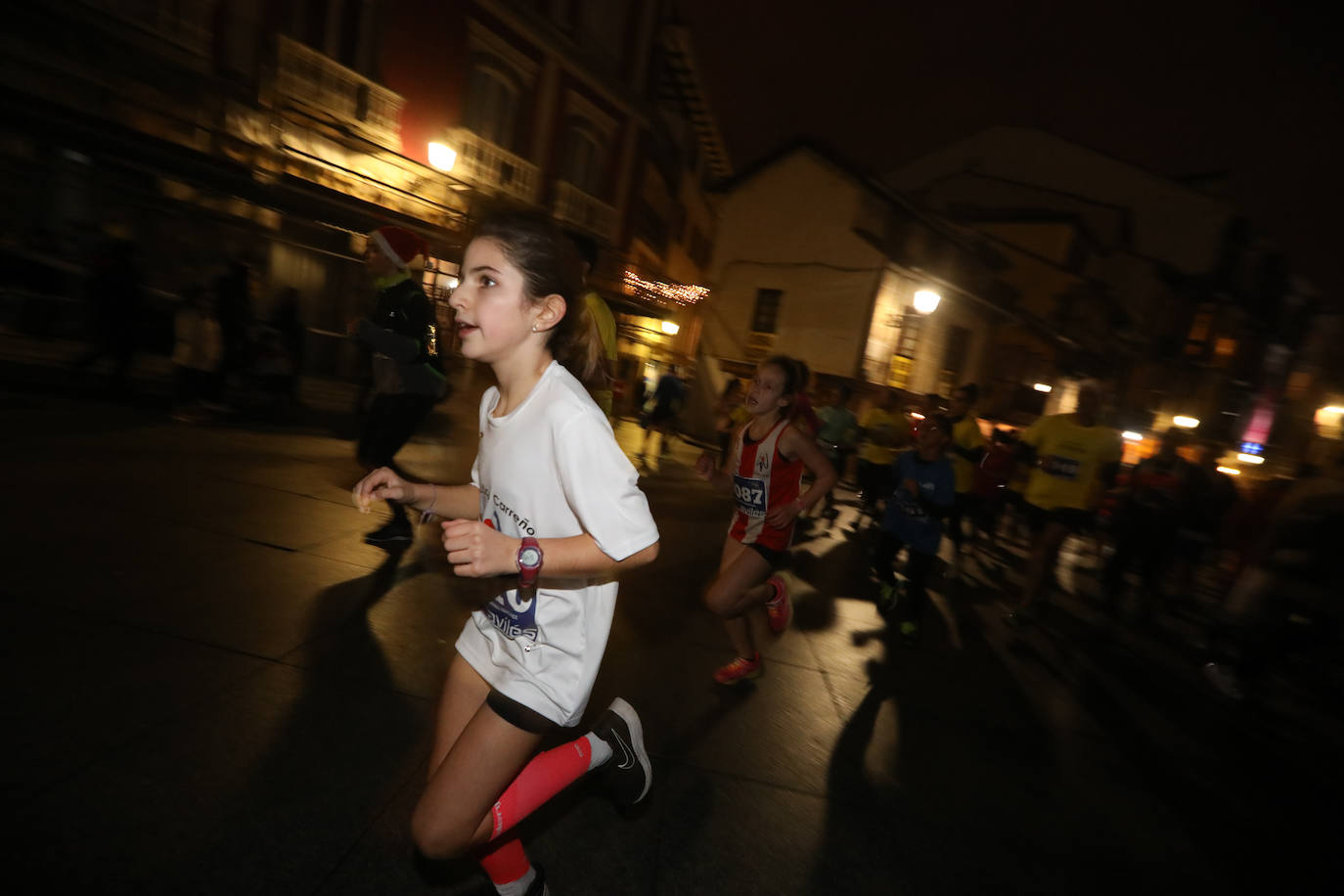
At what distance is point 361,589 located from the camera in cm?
409

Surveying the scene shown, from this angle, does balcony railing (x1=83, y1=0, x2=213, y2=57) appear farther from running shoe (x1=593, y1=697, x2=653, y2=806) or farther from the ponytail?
running shoe (x1=593, y1=697, x2=653, y2=806)

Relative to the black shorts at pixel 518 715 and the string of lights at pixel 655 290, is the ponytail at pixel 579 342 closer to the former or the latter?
the black shorts at pixel 518 715

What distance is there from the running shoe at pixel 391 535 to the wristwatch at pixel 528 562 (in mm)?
3836

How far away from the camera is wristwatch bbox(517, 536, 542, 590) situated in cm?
152

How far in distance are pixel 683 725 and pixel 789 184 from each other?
2210cm

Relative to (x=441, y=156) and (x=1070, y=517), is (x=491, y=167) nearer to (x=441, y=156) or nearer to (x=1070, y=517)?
(x=441, y=156)

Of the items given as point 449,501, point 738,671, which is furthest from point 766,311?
point 449,501

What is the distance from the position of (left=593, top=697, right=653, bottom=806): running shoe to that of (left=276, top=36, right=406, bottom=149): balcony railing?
1384 centimetres

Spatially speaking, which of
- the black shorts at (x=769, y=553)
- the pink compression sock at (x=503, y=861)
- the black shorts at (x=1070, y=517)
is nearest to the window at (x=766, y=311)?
the black shorts at (x=1070, y=517)

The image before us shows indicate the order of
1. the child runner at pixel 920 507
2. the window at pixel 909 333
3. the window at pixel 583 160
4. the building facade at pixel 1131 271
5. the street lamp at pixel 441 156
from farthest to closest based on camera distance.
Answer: the building facade at pixel 1131 271 → the window at pixel 909 333 → the window at pixel 583 160 → the street lamp at pixel 441 156 → the child runner at pixel 920 507

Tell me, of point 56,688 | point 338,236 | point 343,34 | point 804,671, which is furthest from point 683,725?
point 343,34

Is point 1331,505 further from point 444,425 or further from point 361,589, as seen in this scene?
point 444,425

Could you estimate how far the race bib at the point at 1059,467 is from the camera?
5938mm

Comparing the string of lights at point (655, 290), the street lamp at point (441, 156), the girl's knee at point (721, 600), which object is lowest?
the girl's knee at point (721, 600)
